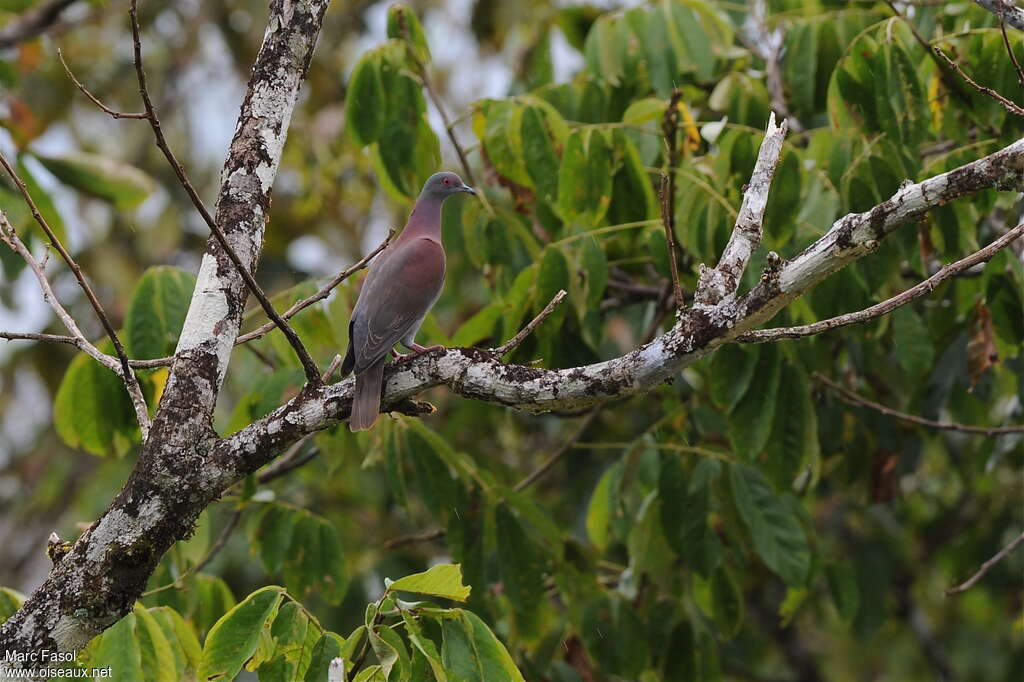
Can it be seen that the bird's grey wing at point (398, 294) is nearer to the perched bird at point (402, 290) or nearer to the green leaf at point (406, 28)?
the perched bird at point (402, 290)

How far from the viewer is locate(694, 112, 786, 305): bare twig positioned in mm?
2371

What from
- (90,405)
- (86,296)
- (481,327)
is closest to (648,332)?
(481,327)

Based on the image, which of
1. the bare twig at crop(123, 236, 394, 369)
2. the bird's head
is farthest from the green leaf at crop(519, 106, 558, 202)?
the bare twig at crop(123, 236, 394, 369)

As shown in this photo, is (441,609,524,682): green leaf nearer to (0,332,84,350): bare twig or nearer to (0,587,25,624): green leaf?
(0,332,84,350): bare twig

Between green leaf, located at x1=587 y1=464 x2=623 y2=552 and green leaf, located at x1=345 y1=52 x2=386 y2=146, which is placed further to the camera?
green leaf, located at x1=587 y1=464 x2=623 y2=552

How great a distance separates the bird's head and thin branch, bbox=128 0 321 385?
1557mm

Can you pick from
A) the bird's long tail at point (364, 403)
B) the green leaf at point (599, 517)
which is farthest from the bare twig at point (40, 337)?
the green leaf at point (599, 517)

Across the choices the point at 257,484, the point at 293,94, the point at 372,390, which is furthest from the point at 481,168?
the point at 372,390

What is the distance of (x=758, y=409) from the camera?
3.68 meters

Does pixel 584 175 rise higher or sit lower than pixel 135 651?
higher

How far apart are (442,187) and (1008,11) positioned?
6.94ft

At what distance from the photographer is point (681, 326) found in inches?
90.3

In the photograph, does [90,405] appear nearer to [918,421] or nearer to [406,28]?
[406,28]

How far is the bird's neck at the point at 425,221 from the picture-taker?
399 cm
